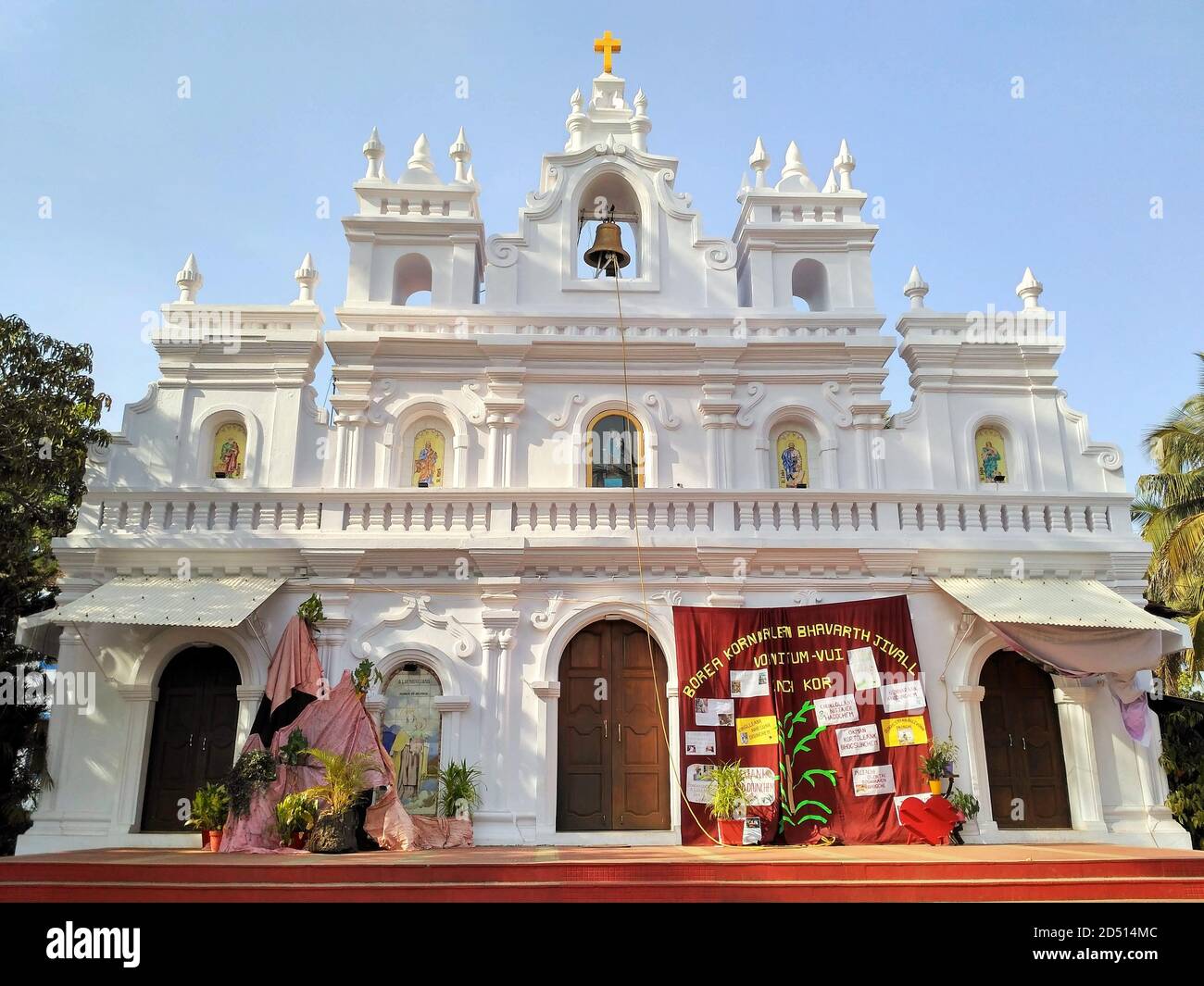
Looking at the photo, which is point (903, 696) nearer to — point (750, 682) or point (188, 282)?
point (750, 682)

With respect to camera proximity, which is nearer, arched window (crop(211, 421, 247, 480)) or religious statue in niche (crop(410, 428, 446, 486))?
arched window (crop(211, 421, 247, 480))

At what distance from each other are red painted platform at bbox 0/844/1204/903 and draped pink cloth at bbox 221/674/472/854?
149 centimetres

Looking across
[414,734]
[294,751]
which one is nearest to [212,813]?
[294,751]

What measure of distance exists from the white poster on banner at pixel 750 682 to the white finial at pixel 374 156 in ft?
32.4

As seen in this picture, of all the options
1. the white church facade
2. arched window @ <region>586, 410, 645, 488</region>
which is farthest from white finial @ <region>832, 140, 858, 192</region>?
arched window @ <region>586, 410, 645, 488</region>

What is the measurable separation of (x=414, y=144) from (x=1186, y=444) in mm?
15725

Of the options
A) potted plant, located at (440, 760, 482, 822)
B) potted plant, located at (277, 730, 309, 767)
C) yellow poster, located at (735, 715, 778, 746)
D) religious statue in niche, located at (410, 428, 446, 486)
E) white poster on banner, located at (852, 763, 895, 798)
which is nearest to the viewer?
potted plant, located at (277, 730, 309, 767)

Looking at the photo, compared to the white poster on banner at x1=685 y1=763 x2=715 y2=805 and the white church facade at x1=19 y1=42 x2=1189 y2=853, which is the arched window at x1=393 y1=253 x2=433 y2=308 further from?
the white poster on banner at x1=685 y1=763 x2=715 y2=805

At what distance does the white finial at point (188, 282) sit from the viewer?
15.6 meters

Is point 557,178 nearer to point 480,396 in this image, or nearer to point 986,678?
point 480,396

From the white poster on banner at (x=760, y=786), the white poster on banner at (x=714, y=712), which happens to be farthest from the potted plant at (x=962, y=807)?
the white poster on banner at (x=714, y=712)

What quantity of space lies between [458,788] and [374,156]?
10.2 metres

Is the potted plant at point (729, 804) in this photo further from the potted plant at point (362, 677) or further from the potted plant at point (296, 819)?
the potted plant at point (296, 819)

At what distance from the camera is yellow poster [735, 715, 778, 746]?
500 inches
